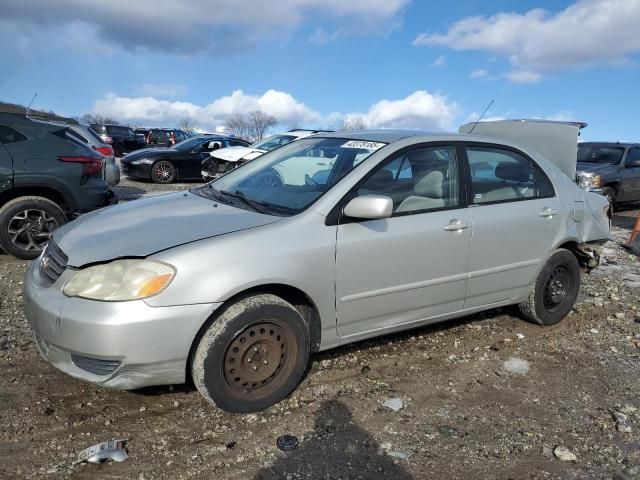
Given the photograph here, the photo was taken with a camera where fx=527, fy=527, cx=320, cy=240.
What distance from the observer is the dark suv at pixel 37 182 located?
5957 mm

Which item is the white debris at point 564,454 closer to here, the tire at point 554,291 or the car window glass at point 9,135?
the tire at point 554,291

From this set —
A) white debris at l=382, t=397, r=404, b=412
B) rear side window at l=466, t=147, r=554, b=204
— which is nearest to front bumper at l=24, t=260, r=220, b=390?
white debris at l=382, t=397, r=404, b=412

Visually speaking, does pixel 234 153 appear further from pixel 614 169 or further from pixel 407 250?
pixel 407 250

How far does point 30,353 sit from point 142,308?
1.64 meters

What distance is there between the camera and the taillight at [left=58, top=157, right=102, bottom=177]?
6.23 meters

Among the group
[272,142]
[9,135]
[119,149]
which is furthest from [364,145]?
[119,149]

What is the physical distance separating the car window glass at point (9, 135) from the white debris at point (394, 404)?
5243mm

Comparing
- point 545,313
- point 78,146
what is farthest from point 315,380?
point 78,146

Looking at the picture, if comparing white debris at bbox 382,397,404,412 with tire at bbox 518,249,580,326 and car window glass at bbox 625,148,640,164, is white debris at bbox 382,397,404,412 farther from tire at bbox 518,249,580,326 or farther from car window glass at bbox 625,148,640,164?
car window glass at bbox 625,148,640,164

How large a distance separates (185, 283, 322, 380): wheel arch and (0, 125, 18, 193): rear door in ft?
13.3

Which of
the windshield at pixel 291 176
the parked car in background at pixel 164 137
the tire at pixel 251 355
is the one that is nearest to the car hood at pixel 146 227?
the windshield at pixel 291 176

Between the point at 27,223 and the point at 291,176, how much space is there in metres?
3.86

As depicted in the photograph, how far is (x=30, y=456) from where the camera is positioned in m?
2.62

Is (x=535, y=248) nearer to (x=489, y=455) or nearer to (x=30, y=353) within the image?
(x=489, y=455)
